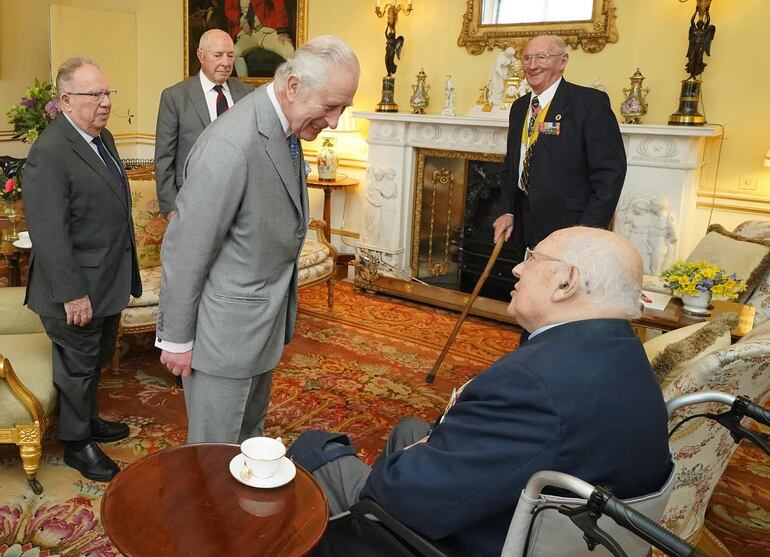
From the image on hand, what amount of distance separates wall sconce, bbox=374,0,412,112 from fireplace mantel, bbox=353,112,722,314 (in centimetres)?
15

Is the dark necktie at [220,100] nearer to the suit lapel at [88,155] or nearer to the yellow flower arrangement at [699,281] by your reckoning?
the suit lapel at [88,155]

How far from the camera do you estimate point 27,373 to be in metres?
2.66

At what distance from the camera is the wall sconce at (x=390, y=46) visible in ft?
18.8

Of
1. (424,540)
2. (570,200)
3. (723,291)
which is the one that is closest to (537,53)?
(570,200)

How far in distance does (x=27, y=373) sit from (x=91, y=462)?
0.44 metres

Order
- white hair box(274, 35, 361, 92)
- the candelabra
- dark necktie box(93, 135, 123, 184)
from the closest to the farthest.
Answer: white hair box(274, 35, 361, 92) → dark necktie box(93, 135, 123, 184) → the candelabra

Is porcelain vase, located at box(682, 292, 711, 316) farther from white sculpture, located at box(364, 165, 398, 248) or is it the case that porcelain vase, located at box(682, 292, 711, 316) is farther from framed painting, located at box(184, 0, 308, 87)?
framed painting, located at box(184, 0, 308, 87)

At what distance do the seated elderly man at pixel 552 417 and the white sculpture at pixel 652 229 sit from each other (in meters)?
3.59

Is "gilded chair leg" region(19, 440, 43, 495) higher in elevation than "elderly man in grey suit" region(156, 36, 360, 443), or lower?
lower

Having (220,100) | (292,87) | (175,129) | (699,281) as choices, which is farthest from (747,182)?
(292,87)

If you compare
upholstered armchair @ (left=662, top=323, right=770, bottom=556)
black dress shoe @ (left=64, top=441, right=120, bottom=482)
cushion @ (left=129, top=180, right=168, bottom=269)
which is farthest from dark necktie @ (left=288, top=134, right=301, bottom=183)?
cushion @ (left=129, top=180, right=168, bottom=269)

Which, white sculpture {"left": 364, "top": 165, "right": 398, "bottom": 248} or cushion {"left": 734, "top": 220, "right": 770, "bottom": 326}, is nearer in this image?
cushion {"left": 734, "top": 220, "right": 770, "bottom": 326}

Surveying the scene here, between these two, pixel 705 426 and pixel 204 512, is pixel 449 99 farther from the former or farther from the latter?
pixel 204 512

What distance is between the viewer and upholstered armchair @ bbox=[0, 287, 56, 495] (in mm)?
2527
